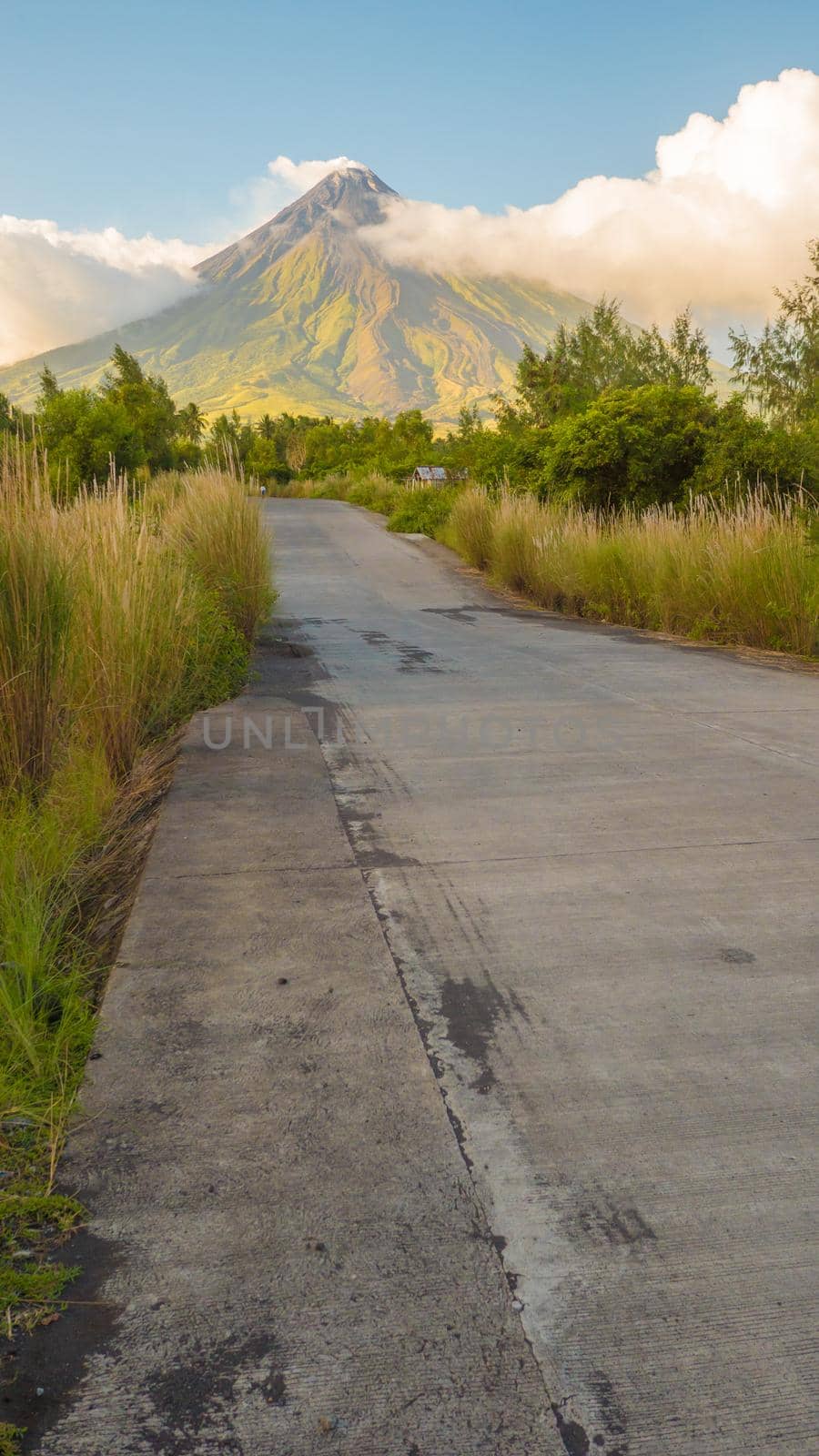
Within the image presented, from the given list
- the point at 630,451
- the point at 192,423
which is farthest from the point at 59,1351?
the point at 192,423

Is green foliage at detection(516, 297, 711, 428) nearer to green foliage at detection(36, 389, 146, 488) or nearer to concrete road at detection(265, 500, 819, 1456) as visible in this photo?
green foliage at detection(36, 389, 146, 488)

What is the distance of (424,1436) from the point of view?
165 centimetres

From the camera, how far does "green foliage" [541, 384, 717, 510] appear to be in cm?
1683

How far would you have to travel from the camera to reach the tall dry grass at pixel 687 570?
9.80m

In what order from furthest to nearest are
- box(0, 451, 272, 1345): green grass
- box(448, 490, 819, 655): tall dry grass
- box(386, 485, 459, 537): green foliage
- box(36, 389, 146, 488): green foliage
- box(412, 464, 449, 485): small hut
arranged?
box(412, 464, 449, 485): small hut
box(36, 389, 146, 488): green foliage
box(386, 485, 459, 537): green foliage
box(448, 490, 819, 655): tall dry grass
box(0, 451, 272, 1345): green grass

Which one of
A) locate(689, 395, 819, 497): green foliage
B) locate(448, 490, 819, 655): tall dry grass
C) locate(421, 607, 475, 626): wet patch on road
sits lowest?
locate(421, 607, 475, 626): wet patch on road

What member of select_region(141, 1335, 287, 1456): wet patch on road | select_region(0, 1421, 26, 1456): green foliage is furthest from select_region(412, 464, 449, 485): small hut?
select_region(0, 1421, 26, 1456): green foliage

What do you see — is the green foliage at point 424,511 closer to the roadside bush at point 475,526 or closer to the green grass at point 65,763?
the roadside bush at point 475,526

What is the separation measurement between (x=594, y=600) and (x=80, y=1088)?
11471mm

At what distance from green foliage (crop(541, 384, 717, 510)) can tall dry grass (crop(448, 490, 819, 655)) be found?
1081 mm

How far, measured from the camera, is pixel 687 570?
1105 cm

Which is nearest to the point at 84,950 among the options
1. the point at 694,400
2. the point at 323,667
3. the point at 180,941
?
the point at 180,941

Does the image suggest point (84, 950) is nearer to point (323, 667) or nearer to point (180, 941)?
point (180, 941)

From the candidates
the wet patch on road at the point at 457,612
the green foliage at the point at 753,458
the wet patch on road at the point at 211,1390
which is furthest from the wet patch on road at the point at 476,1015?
the green foliage at the point at 753,458
